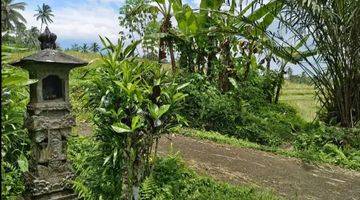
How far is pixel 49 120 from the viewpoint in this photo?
421cm

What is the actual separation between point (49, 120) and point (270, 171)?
3.18m

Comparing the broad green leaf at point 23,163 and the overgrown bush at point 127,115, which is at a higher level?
the overgrown bush at point 127,115

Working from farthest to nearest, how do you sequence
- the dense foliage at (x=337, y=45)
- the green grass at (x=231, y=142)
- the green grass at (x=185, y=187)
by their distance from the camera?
the dense foliage at (x=337, y=45) < the green grass at (x=231, y=142) < the green grass at (x=185, y=187)

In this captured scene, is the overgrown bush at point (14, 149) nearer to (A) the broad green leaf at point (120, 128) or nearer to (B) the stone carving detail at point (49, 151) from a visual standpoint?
(B) the stone carving detail at point (49, 151)

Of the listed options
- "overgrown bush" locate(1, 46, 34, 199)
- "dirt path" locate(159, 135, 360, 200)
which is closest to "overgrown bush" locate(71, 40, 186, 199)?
"overgrown bush" locate(1, 46, 34, 199)

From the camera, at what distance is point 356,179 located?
6.25 meters

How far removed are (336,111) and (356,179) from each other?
343 cm

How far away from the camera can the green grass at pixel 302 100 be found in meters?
13.0

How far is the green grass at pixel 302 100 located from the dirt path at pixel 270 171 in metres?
5.47

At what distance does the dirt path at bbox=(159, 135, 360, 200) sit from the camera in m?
5.42

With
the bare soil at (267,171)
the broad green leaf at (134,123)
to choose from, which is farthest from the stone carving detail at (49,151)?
the bare soil at (267,171)

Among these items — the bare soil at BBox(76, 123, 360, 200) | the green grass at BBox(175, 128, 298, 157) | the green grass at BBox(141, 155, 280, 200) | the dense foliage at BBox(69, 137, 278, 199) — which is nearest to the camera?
the dense foliage at BBox(69, 137, 278, 199)

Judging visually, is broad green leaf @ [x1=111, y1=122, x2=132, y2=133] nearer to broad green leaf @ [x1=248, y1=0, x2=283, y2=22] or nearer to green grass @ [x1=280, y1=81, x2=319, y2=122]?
broad green leaf @ [x1=248, y1=0, x2=283, y2=22]

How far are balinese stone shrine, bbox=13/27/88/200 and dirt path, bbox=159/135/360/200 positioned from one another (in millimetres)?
1704
